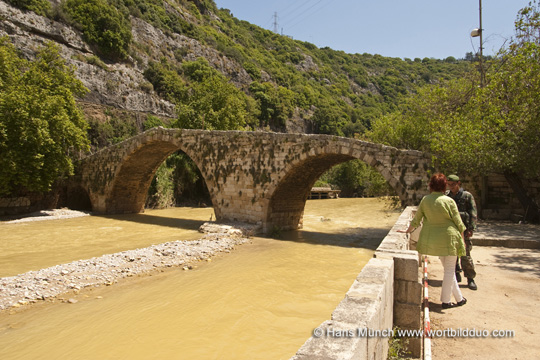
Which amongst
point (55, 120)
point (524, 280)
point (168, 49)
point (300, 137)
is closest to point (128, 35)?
point (168, 49)

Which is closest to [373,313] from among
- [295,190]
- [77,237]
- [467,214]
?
[467,214]

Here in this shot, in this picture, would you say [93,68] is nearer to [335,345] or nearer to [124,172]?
[124,172]

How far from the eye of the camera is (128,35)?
35406 mm

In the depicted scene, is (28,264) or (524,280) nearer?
(524,280)

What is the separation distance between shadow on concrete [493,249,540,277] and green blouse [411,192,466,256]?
2705mm

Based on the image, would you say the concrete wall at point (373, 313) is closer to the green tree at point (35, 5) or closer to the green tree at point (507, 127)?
the green tree at point (507, 127)

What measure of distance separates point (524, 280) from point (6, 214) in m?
20.0

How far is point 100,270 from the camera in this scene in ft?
22.9

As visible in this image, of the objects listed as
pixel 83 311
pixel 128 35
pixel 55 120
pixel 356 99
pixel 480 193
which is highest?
pixel 356 99

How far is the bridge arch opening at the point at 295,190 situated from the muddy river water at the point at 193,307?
219cm

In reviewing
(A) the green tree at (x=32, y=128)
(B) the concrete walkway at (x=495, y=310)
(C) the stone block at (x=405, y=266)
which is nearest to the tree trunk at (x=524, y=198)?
(B) the concrete walkway at (x=495, y=310)

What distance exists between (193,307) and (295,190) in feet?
27.5

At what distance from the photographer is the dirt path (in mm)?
3191

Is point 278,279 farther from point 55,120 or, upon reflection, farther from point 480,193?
point 55,120
